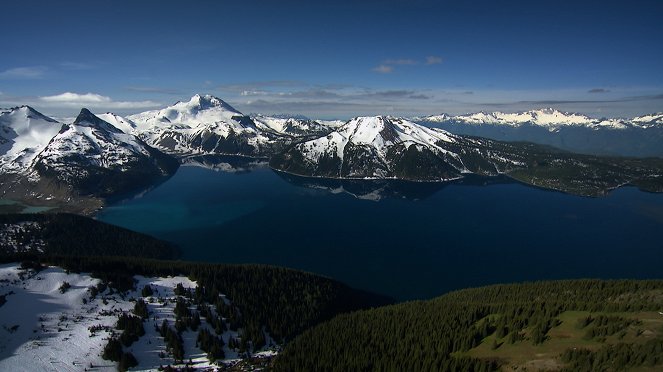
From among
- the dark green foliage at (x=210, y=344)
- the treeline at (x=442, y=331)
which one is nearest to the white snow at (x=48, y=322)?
the dark green foliage at (x=210, y=344)

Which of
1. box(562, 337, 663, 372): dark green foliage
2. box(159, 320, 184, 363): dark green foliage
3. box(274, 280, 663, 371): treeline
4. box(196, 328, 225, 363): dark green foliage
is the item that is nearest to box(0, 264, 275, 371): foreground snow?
box(159, 320, 184, 363): dark green foliage

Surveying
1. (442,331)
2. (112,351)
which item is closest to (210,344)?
(112,351)

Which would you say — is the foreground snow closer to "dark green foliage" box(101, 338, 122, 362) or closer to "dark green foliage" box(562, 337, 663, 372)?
"dark green foliage" box(101, 338, 122, 362)

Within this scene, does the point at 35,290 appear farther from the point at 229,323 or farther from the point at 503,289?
the point at 503,289

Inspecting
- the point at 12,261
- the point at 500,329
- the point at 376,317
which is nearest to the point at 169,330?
the point at 376,317

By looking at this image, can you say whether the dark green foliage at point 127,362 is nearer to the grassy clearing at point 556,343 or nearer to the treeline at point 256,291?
the treeline at point 256,291

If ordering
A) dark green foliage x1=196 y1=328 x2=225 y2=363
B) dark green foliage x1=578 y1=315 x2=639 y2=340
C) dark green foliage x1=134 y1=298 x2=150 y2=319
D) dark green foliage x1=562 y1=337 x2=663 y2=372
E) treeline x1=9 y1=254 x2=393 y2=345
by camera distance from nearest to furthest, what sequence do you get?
dark green foliage x1=562 y1=337 x2=663 y2=372, dark green foliage x1=578 y1=315 x2=639 y2=340, dark green foliage x1=196 y1=328 x2=225 y2=363, dark green foliage x1=134 y1=298 x2=150 y2=319, treeline x1=9 y1=254 x2=393 y2=345
